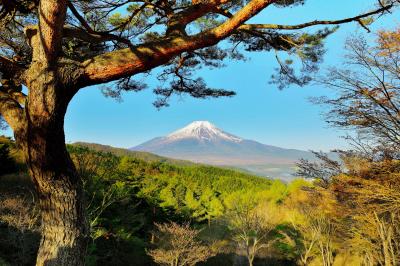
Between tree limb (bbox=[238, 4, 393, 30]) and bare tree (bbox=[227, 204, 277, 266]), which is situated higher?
tree limb (bbox=[238, 4, 393, 30])

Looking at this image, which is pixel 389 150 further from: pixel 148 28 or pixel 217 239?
pixel 217 239

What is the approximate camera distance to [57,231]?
3646mm

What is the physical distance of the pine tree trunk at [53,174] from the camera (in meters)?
3.41

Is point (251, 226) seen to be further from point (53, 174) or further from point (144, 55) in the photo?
point (144, 55)

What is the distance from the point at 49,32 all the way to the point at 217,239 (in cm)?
3341

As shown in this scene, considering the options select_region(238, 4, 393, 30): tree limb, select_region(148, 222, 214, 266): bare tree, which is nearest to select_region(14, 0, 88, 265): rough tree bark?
select_region(238, 4, 393, 30): tree limb

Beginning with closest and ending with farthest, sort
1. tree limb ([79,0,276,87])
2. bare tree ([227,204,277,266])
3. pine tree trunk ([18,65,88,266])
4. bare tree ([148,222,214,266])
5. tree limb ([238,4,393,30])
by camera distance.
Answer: pine tree trunk ([18,65,88,266]) < tree limb ([79,0,276,87]) < tree limb ([238,4,393,30]) < bare tree ([148,222,214,266]) < bare tree ([227,204,277,266])

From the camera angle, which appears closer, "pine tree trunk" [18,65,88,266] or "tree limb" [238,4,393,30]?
"pine tree trunk" [18,65,88,266]

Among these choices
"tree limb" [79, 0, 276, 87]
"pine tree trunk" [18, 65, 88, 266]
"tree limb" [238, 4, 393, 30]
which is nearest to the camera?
"pine tree trunk" [18, 65, 88, 266]

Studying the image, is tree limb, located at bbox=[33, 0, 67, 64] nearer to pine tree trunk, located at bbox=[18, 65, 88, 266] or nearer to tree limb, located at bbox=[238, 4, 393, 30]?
pine tree trunk, located at bbox=[18, 65, 88, 266]

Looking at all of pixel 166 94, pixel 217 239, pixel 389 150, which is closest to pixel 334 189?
pixel 389 150

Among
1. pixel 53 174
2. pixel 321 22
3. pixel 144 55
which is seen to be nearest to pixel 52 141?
pixel 53 174

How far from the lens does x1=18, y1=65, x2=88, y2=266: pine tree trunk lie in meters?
3.41

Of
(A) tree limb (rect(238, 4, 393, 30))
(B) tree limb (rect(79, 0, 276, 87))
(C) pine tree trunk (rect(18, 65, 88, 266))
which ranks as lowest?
(C) pine tree trunk (rect(18, 65, 88, 266))
